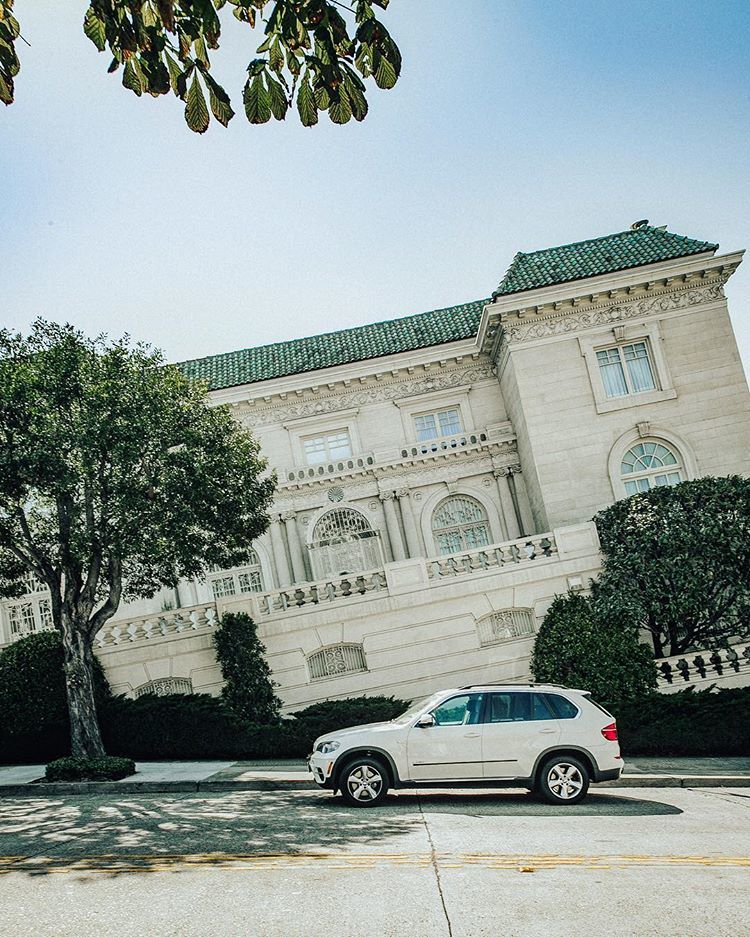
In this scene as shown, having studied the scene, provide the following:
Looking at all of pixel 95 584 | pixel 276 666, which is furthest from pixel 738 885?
pixel 276 666

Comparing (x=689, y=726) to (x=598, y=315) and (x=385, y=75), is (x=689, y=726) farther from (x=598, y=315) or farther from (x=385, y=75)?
(x=598, y=315)

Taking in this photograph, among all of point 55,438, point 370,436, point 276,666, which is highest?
point 370,436

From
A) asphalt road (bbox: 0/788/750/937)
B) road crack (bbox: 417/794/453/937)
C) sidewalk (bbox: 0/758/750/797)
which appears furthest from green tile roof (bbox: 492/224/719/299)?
road crack (bbox: 417/794/453/937)

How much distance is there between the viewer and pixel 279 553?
95.1 feet

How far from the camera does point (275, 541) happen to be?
29.1 m

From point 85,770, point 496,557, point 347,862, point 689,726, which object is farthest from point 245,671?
point 347,862

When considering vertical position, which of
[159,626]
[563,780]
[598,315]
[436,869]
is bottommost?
[563,780]

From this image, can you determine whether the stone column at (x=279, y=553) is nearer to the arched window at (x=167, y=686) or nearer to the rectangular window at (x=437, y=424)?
the rectangular window at (x=437, y=424)

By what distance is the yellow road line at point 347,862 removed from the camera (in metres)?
7.95

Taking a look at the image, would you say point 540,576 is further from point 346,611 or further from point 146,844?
point 146,844

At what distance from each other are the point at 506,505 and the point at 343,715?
1287cm

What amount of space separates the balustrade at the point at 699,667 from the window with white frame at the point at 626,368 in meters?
9.98

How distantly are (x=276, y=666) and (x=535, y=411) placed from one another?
11688 mm

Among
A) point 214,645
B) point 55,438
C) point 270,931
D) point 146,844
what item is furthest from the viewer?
point 214,645
